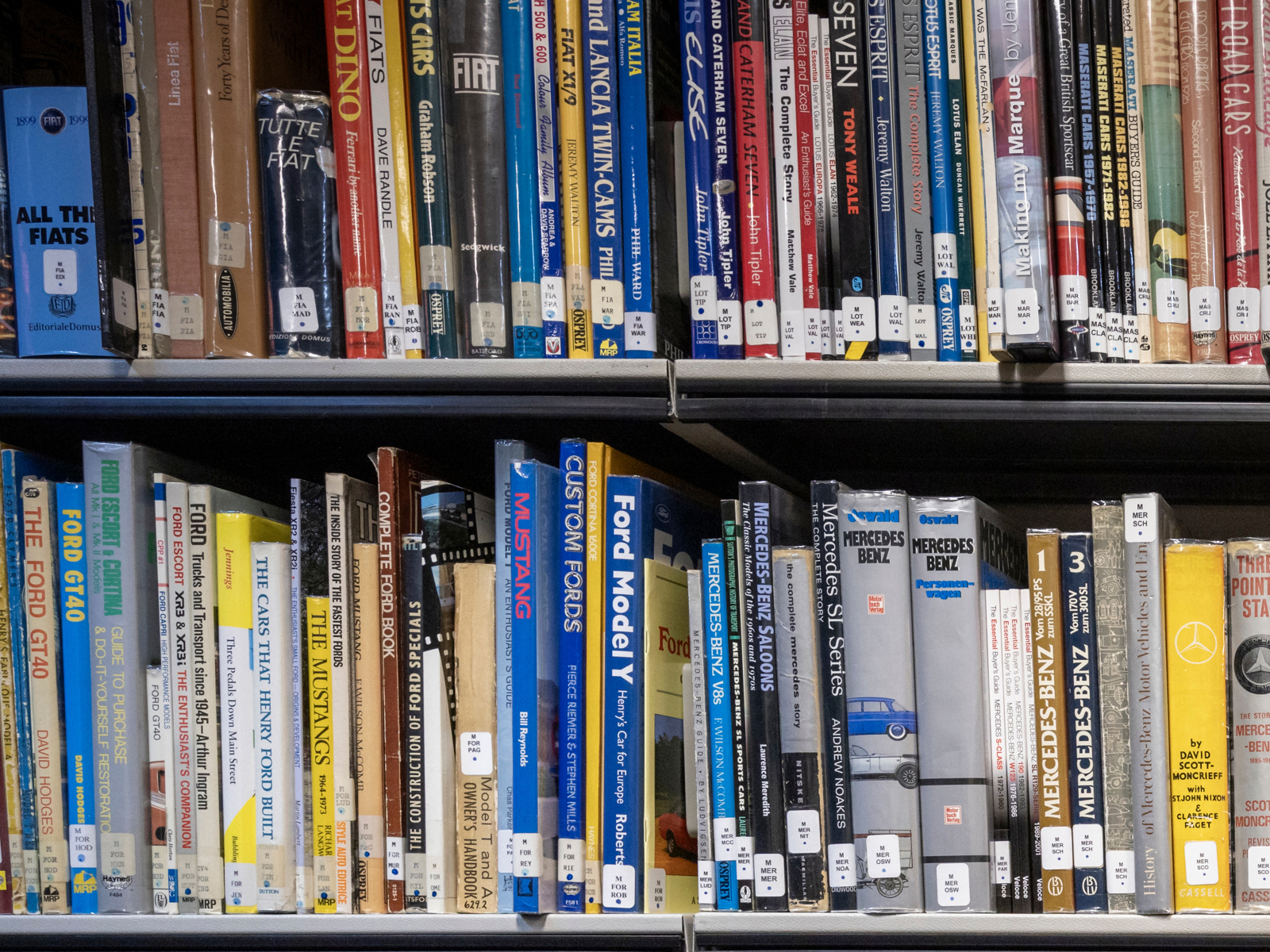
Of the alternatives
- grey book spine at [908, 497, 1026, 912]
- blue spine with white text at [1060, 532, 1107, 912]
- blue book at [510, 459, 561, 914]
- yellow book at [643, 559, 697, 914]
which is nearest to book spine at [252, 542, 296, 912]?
blue book at [510, 459, 561, 914]

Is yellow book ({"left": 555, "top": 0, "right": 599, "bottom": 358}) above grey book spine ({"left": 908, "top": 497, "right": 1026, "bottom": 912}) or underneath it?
above

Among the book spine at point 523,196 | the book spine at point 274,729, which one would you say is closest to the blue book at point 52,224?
the book spine at point 274,729

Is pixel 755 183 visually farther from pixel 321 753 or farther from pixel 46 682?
pixel 46 682

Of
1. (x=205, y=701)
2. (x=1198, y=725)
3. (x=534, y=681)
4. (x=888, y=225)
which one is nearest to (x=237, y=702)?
(x=205, y=701)

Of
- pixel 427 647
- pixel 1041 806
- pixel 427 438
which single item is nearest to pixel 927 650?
pixel 1041 806

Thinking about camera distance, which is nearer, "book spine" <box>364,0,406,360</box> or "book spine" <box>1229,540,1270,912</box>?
"book spine" <box>1229,540,1270,912</box>

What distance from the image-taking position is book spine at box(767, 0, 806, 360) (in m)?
1.00

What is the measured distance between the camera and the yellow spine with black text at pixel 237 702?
3.29 ft

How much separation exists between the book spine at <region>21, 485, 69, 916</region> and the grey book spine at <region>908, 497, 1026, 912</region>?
2.54ft

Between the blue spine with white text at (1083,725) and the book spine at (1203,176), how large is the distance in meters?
0.21

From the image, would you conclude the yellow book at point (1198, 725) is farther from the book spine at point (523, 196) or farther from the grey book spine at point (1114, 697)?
the book spine at point (523, 196)

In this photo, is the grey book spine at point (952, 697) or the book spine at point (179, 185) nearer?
the grey book spine at point (952, 697)

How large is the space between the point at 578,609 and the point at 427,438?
289 mm

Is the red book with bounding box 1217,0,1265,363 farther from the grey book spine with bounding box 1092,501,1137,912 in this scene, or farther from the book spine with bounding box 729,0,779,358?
the book spine with bounding box 729,0,779,358
